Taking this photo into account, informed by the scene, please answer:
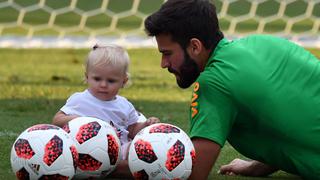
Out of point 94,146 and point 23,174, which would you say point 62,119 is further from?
point 23,174

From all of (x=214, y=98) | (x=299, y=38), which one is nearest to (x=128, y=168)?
(x=214, y=98)

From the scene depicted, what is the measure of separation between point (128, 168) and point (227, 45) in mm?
888

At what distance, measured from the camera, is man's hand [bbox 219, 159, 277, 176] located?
203 inches

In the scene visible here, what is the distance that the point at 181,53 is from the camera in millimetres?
4629

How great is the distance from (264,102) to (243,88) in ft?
0.45

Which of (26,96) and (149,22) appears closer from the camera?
(149,22)

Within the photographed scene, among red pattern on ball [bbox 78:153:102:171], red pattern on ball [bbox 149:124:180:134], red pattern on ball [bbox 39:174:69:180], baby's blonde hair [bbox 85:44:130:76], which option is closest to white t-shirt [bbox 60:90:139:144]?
baby's blonde hair [bbox 85:44:130:76]

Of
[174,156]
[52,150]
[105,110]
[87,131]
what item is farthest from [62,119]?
[174,156]

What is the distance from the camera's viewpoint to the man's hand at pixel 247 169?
515cm

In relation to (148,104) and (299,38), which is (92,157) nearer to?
(148,104)

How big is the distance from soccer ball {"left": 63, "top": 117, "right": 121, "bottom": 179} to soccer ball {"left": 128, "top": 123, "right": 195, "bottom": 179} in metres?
0.24

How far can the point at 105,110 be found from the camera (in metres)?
5.25

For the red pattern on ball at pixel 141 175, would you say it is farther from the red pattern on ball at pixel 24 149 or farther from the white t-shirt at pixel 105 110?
the white t-shirt at pixel 105 110

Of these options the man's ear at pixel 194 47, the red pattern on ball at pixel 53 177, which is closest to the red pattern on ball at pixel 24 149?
the red pattern on ball at pixel 53 177
